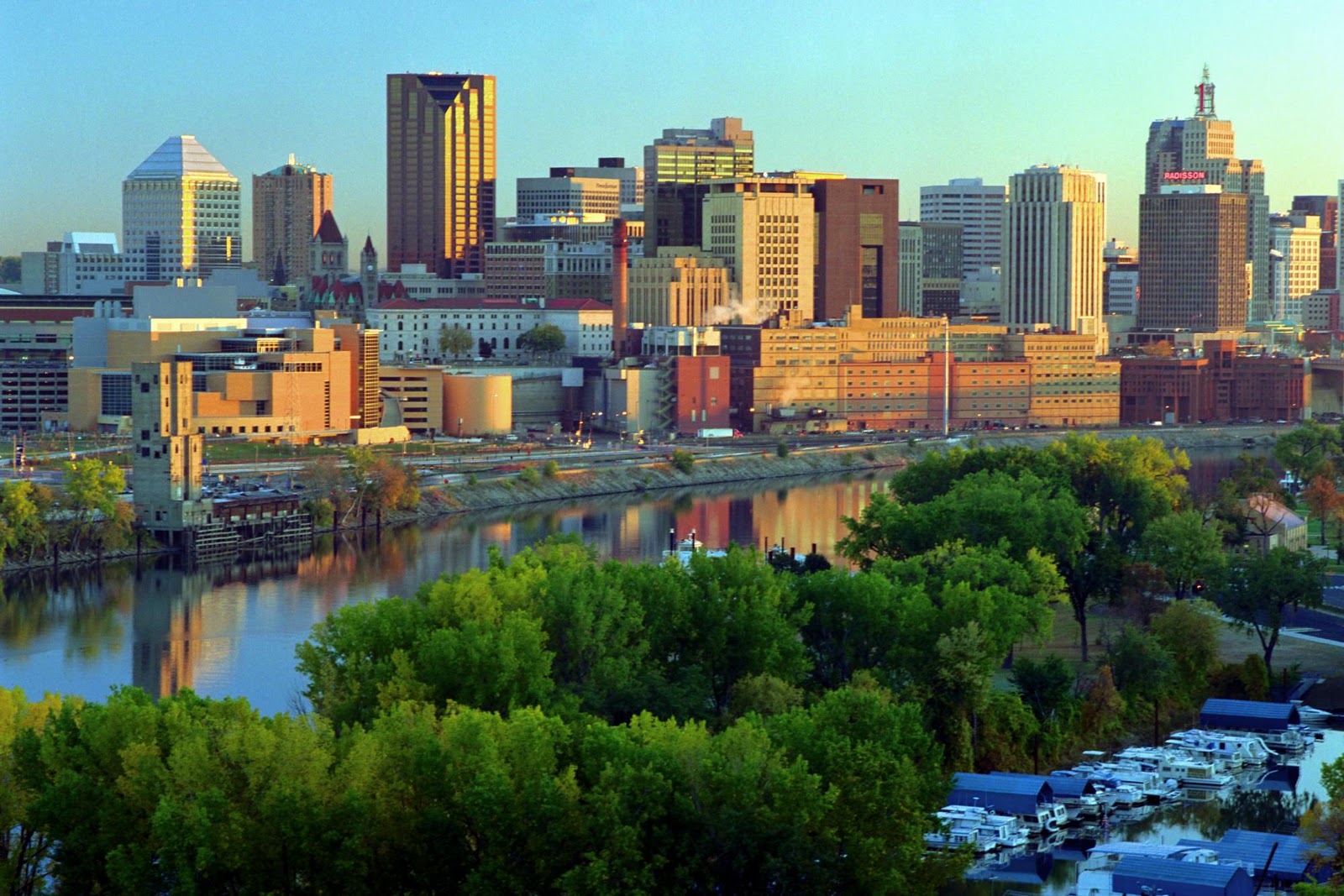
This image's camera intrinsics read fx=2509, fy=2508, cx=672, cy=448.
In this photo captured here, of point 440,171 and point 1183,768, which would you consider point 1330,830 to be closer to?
point 1183,768

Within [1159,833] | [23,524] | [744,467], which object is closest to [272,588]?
[23,524]

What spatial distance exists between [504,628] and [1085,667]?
9541mm

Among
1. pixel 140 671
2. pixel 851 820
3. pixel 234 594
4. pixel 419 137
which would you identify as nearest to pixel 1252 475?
pixel 234 594

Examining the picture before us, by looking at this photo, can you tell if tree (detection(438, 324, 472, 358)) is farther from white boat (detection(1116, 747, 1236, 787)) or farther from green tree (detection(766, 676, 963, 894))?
green tree (detection(766, 676, 963, 894))

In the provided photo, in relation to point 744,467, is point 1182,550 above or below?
above

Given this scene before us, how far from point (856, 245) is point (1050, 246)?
16332mm

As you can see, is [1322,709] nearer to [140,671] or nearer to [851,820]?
[851,820]

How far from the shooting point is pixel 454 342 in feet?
300

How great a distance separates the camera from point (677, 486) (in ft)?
206

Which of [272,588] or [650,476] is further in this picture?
[650,476]

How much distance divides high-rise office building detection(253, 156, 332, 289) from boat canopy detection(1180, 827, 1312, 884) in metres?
107

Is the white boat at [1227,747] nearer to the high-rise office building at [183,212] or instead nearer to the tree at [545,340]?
the tree at [545,340]

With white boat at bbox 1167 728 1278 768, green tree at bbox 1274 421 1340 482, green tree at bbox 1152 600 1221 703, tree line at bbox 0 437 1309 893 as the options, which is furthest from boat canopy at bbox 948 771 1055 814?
green tree at bbox 1274 421 1340 482

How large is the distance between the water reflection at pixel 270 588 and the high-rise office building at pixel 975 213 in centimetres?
7036
